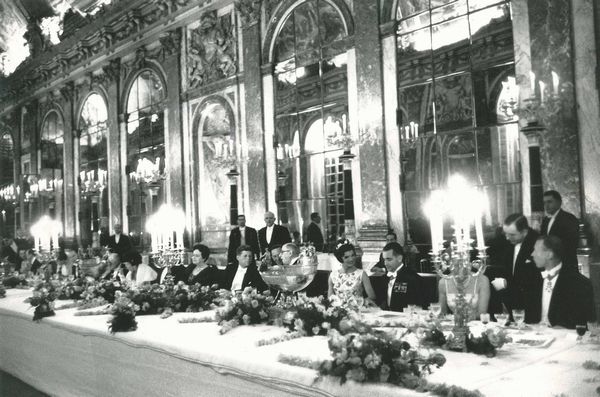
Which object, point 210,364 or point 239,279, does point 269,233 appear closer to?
point 239,279

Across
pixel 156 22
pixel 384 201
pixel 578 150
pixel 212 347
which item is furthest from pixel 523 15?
pixel 156 22

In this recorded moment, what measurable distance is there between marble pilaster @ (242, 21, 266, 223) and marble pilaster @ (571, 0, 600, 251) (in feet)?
21.3

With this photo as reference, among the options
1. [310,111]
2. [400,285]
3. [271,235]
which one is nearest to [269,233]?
[271,235]

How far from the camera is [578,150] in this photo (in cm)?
759

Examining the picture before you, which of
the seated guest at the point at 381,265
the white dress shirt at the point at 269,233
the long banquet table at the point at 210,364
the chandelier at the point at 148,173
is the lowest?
the long banquet table at the point at 210,364

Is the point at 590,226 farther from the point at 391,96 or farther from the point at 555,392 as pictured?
the point at 555,392

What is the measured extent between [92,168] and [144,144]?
387cm

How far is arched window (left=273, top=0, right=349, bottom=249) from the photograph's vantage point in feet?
36.5

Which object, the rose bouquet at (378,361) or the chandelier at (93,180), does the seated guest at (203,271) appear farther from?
the chandelier at (93,180)

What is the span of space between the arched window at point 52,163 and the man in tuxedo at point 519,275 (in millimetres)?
18498

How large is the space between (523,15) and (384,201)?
12.0ft

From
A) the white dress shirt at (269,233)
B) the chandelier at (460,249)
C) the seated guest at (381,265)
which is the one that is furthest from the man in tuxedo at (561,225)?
the white dress shirt at (269,233)

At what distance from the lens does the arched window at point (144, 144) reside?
15945mm

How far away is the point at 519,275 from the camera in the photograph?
581 cm
